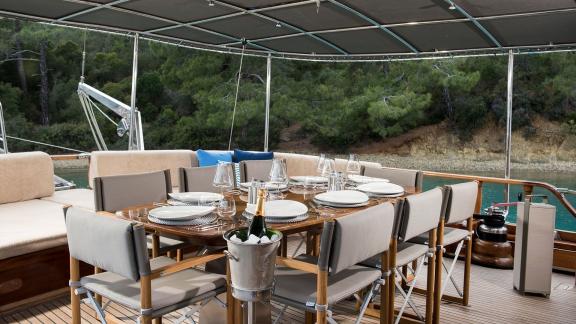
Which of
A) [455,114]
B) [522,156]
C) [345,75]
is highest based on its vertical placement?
[345,75]

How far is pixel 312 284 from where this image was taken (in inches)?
87.0

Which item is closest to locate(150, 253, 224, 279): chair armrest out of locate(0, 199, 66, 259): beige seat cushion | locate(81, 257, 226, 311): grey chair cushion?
locate(81, 257, 226, 311): grey chair cushion

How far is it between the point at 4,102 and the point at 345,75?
1151cm

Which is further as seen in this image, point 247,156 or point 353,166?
point 247,156

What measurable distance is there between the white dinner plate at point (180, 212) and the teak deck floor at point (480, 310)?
1.00 m

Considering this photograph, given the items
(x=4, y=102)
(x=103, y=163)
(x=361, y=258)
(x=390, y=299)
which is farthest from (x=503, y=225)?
(x=4, y=102)

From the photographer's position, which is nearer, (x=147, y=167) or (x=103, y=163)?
(x=103, y=163)

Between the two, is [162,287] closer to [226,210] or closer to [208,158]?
[226,210]

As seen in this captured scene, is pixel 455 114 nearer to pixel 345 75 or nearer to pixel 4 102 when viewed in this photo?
pixel 345 75

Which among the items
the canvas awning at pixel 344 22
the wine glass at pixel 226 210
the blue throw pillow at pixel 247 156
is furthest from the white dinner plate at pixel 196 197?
the blue throw pillow at pixel 247 156

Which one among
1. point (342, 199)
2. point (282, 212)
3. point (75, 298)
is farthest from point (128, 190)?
point (342, 199)

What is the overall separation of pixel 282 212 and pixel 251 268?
60cm

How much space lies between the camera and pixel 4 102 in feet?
51.9

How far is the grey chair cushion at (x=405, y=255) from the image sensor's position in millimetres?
2658
